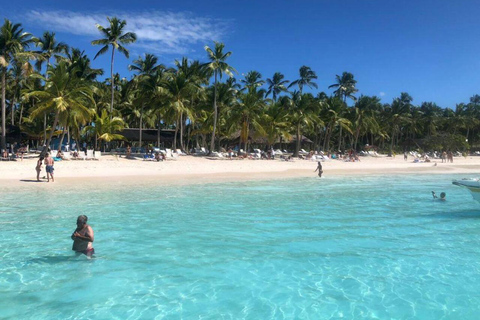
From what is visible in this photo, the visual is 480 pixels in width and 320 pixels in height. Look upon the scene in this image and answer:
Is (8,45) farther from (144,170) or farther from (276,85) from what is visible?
(276,85)

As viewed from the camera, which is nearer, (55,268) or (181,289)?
(181,289)

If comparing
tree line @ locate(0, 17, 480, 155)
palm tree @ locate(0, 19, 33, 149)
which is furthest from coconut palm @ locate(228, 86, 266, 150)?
palm tree @ locate(0, 19, 33, 149)

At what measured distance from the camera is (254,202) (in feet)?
45.4

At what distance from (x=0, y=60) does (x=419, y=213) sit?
26.6m

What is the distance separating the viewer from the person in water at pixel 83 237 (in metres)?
6.62

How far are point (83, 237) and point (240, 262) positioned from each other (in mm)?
2821

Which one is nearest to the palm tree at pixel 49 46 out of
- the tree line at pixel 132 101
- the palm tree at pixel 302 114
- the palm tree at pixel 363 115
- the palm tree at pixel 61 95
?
the tree line at pixel 132 101

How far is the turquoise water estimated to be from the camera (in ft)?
16.8

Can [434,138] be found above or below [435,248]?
above

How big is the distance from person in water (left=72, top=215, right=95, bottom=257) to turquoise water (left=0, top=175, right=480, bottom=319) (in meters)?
0.23

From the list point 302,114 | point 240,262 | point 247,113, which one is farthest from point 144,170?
point 302,114

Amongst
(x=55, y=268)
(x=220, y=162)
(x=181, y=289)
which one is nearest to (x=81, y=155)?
(x=220, y=162)

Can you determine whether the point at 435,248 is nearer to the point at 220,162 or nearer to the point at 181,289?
the point at 181,289

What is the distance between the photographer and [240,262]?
273 inches
